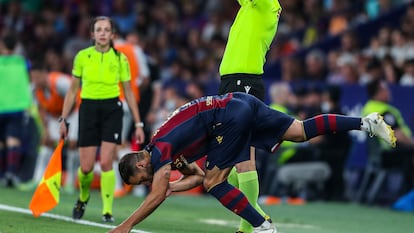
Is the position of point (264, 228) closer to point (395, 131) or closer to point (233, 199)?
point (233, 199)

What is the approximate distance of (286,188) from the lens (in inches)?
700

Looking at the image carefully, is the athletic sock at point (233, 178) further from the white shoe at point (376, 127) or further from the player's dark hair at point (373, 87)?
the player's dark hair at point (373, 87)

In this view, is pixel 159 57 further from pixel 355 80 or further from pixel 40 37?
pixel 355 80

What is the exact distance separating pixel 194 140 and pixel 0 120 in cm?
808

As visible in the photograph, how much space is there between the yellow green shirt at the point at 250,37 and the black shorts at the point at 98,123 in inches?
68.7

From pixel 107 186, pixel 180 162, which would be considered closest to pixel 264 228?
pixel 180 162

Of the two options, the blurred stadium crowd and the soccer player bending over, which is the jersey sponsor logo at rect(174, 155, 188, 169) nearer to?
the soccer player bending over

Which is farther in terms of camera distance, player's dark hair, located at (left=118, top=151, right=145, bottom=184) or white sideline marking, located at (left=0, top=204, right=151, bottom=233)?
white sideline marking, located at (left=0, top=204, right=151, bottom=233)

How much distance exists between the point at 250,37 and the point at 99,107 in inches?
82.9

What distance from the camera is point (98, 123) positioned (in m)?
12.5

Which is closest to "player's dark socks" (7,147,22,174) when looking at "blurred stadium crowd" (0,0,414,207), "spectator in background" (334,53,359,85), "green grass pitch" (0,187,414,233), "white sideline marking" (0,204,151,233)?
"green grass pitch" (0,187,414,233)

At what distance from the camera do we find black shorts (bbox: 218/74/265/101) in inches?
439

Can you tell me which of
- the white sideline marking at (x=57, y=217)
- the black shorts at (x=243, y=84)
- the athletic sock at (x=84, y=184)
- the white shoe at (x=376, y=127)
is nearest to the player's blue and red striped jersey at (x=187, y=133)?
the black shorts at (x=243, y=84)

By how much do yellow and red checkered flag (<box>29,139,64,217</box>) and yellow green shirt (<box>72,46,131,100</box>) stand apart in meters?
0.66
